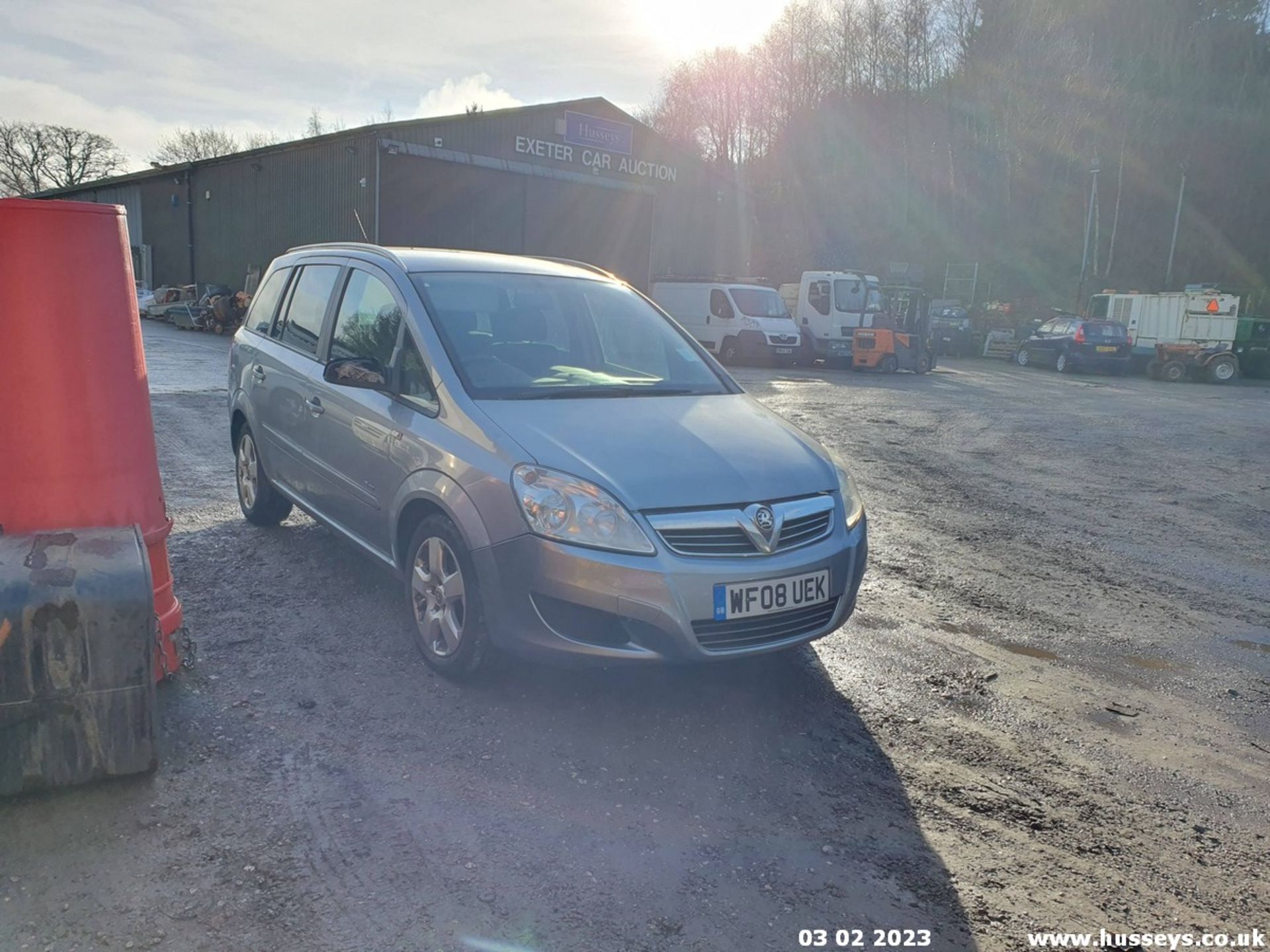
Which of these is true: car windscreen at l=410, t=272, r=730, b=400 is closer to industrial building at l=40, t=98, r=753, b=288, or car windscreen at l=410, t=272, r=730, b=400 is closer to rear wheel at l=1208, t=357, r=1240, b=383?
industrial building at l=40, t=98, r=753, b=288

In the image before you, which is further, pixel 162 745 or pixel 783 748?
pixel 783 748

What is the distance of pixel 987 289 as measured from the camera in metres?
42.3

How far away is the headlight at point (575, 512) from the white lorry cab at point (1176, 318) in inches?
1068

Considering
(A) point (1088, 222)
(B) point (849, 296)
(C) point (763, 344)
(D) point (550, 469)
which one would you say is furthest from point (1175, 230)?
(D) point (550, 469)

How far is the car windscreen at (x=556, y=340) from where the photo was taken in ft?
13.9

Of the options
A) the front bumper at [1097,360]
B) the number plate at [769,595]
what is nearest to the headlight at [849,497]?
the number plate at [769,595]

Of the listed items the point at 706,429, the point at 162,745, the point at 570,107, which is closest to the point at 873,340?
the point at 570,107

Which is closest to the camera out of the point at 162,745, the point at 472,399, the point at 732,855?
the point at 732,855

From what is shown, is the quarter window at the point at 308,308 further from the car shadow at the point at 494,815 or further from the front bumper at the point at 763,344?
the front bumper at the point at 763,344

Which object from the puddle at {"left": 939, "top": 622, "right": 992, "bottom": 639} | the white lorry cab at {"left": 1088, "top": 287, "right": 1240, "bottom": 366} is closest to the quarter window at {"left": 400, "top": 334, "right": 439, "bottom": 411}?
the puddle at {"left": 939, "top": 622, "right": 992, "bottom": 639}

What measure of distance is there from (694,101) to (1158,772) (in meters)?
52.9

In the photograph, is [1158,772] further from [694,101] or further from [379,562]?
[694,101]

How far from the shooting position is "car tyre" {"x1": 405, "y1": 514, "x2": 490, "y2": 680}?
147 inches
